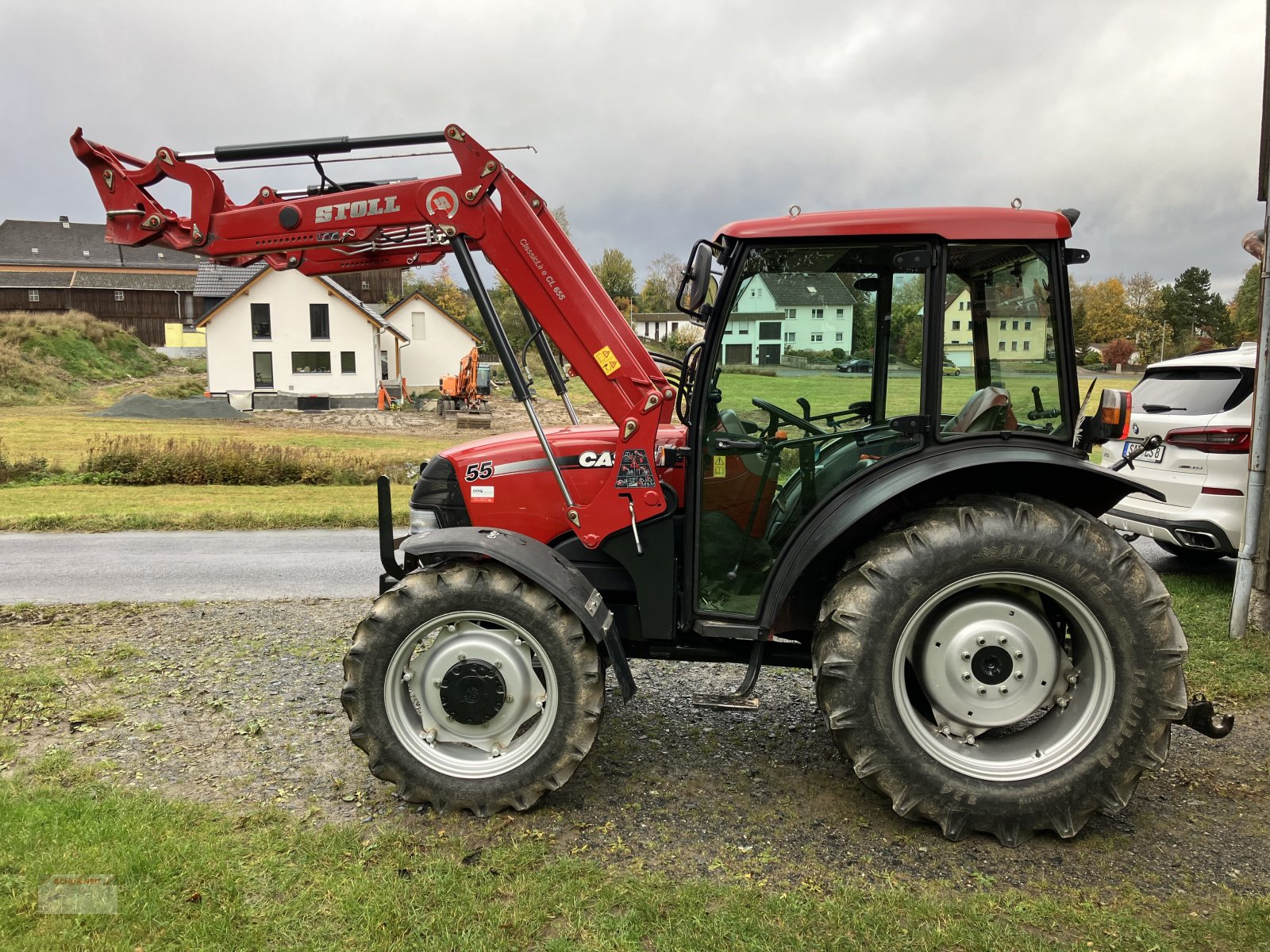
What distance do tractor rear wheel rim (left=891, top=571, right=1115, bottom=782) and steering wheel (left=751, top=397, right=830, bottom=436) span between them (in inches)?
34.8

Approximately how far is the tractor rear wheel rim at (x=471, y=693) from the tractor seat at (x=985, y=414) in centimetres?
200

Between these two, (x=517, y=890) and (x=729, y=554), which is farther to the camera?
(x=729, y=554)

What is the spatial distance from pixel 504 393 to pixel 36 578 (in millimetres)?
39311

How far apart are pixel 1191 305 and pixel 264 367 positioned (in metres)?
72.8

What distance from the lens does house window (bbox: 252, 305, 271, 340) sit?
40469 mm

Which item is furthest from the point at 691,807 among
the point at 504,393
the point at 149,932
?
the point at 504,393

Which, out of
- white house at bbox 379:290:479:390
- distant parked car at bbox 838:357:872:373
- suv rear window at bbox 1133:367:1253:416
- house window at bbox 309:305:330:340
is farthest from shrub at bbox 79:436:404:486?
white house at bbox 379:290:479:390

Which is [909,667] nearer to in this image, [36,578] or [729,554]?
[729,554]

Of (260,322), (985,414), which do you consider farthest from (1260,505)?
(260,322)

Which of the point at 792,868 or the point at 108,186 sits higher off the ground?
the point at 108,186

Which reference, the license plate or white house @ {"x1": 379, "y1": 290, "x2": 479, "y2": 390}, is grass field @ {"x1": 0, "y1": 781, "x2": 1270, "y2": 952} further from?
white house @ {"x1": 379, "y1": 290, "x2": 479, "y2": 390}

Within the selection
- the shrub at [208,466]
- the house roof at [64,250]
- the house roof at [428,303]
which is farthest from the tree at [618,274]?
the shrub at [208,466]

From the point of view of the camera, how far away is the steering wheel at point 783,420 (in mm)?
3717

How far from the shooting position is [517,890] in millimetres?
3027
